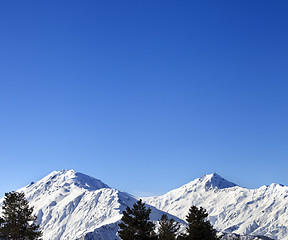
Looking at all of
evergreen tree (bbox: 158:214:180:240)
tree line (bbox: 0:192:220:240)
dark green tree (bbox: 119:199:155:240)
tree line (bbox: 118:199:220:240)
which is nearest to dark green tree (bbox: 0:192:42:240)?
tree line (bbox: 0:192:220:240)

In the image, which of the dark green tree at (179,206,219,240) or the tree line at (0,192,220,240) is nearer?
the tree line at (0,192,220,240)

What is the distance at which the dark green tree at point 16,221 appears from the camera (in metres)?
53.4

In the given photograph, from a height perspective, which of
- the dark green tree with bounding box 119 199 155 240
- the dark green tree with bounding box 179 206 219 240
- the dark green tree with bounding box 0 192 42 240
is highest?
the dark green tree with bounding box 179 206 219 240

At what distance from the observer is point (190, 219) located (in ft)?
201

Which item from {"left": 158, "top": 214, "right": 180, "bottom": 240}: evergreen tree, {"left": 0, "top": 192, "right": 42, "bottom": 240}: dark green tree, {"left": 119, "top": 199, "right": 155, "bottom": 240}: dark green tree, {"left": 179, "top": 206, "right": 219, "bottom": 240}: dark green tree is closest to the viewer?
{"left": 0, "top": 192, "right": 42, "bottom": 240}: dark green tree

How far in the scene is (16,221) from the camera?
54.2 metres

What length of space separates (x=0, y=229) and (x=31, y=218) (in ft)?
11.9

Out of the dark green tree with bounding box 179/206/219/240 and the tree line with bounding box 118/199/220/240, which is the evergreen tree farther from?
the dark green tree with bounding box 179/206/219/240

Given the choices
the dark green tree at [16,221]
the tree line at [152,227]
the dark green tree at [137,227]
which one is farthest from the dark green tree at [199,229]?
the dark green tree at [16,221]

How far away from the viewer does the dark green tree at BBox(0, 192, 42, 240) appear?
175 feet

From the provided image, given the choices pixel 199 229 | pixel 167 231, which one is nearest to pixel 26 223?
pixel 167 231

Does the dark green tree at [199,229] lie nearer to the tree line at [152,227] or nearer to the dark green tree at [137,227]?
the tree line at [152,227]

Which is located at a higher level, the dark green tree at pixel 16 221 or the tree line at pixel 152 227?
the tree line at pixel 152 227

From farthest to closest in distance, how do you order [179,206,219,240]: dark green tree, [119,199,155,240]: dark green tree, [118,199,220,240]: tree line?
1. [179,206,219,240]: dark green tree
2. [118,199,220,240]: tree line
3. [119,199,155,240]: dark green tree
